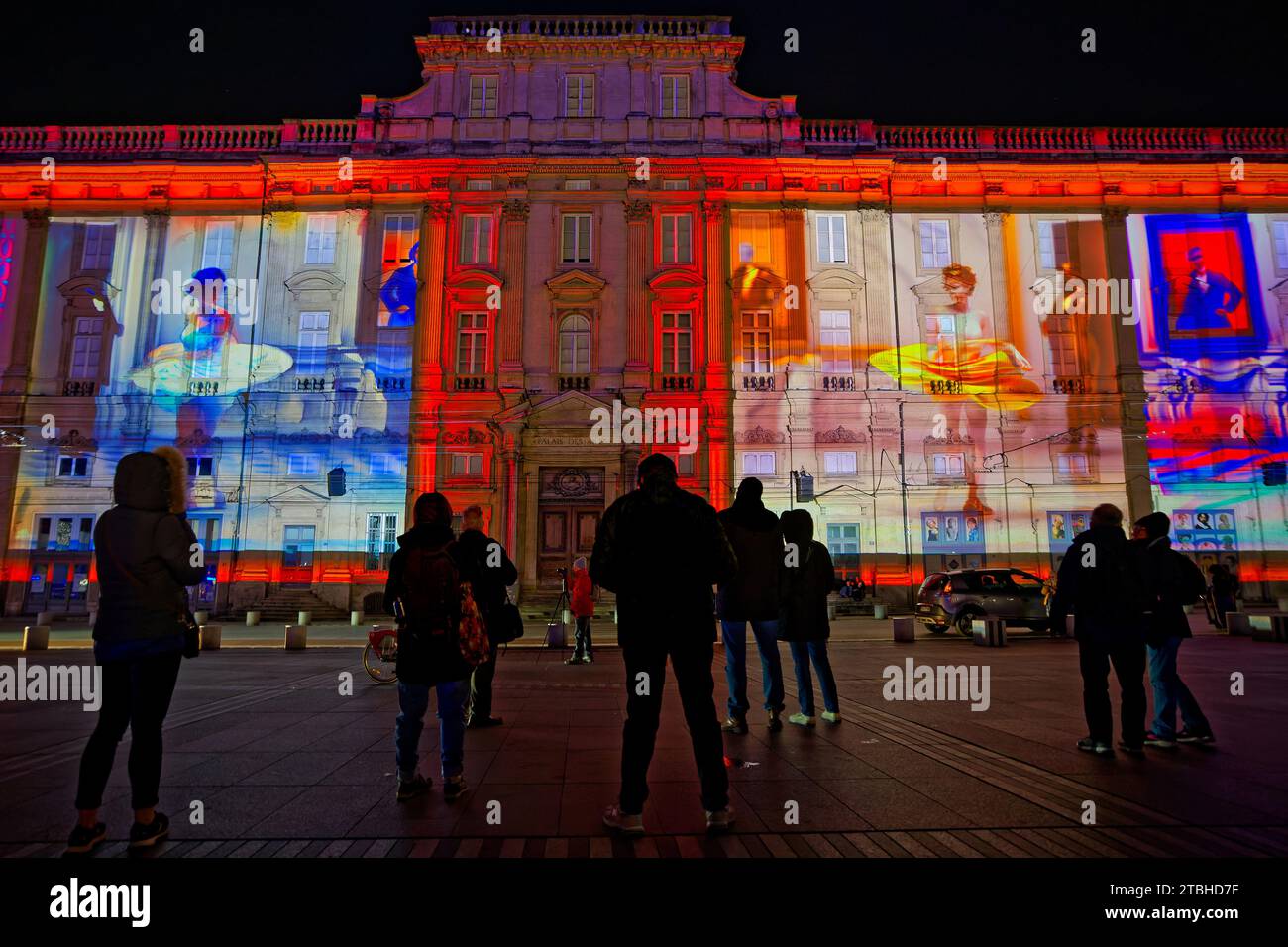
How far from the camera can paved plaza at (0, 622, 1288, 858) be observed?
13.3 feet

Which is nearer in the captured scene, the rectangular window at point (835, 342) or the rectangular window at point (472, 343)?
the rectangular window at point (472, 343)

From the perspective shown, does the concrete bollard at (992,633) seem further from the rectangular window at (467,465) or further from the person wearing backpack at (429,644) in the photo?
the rectangular window at (467,465)

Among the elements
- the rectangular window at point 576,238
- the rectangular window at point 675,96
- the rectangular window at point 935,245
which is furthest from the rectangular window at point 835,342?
the rectangular window at point 675,96

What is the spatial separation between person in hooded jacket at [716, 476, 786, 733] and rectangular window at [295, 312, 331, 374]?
2468 centimetres

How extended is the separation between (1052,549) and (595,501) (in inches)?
650

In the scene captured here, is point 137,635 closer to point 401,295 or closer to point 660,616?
point 660,616

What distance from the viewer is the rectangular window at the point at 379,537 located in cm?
2662

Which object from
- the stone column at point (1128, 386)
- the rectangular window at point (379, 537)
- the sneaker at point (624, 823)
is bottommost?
the sneaker at point (624, 823)

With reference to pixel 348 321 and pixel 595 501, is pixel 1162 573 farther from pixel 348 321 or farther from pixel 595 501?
pixel 348 321

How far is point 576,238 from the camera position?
28594 mm

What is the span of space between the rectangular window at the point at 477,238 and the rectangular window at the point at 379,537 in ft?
32.9

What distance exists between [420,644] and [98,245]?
32496 millimetres

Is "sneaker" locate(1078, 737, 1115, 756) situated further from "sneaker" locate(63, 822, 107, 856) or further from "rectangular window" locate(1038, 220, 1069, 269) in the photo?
"rectangular window" locate(1038, 220, 1069, 269)

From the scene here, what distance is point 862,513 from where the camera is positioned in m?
27.1
